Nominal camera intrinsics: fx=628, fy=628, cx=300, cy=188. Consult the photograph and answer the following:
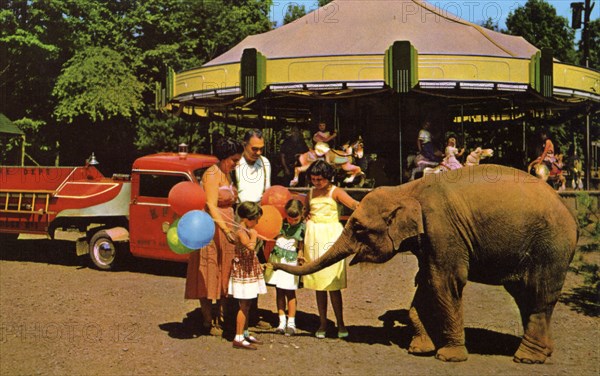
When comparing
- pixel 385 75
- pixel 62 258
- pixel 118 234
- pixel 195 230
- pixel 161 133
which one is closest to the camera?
pixel 195 230

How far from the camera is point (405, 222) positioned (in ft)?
21.1

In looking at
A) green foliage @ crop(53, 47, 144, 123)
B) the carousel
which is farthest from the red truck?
green foliage @ crop(53, 47, 144, 123)

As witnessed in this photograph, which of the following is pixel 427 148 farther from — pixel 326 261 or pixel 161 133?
pixel 161 133

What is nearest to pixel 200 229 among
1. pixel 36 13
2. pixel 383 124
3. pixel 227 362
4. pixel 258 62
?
pixel 227 362

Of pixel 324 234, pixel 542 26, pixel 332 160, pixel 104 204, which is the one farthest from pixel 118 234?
pixel 542 26

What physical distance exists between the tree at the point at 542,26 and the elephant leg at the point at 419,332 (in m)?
37.5

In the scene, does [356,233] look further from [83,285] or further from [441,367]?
[83,285]

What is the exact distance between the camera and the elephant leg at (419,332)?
6594 mm

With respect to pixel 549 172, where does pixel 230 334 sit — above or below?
below

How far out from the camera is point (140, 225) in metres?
11.7

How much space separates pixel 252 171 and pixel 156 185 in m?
4.79

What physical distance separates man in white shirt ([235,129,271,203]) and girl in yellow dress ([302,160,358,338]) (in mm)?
690

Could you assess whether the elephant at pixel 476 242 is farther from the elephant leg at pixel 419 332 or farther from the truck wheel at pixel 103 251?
the truck wheel at pixel 103 251

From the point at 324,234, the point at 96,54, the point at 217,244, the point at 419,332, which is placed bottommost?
the point at 419,332
